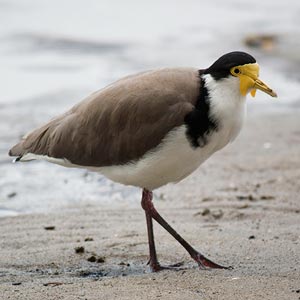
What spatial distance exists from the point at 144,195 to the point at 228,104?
1.15m

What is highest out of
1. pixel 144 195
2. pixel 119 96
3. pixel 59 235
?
pixel 119 96

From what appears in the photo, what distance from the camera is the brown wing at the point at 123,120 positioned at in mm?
6703

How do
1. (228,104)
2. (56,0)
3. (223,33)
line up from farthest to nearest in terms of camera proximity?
(56,0) < (223,33) < (228,104)

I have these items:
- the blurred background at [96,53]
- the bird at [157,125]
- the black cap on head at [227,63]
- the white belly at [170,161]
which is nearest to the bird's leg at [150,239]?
the bird at [157,125]

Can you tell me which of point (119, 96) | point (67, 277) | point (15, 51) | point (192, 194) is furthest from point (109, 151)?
point (15, 51)

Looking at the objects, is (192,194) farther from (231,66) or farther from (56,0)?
(56,0)

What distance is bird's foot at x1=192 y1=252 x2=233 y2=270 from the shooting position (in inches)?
271

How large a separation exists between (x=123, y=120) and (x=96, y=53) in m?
8.78

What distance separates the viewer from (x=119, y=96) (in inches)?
276

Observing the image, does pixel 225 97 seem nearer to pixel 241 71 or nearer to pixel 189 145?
pixel 241 71

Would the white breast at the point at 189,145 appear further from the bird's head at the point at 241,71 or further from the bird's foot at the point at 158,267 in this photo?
the bird's foot at the point at 158,267

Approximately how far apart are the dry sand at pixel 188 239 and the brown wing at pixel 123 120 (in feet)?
2.54

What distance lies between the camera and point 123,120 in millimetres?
6957

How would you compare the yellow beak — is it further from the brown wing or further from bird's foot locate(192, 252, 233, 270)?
bird's foot locate(192, 252, 233, 270)
